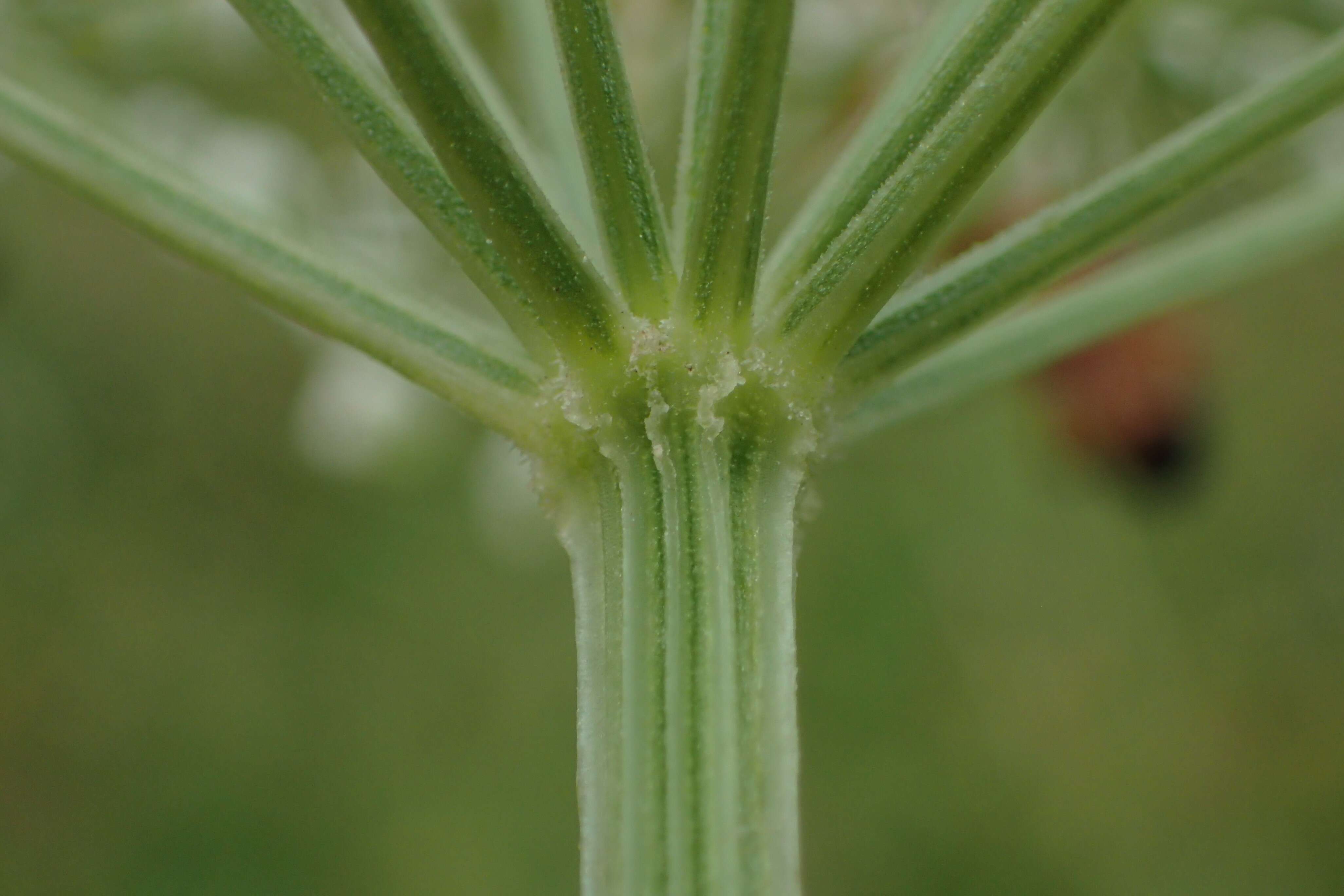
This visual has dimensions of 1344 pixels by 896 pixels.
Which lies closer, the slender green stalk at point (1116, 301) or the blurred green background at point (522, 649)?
the slender green stalk at point (1116, 301)

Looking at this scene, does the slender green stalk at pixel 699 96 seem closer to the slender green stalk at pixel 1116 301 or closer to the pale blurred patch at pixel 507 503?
the slender green stalk at pixel 1116 301

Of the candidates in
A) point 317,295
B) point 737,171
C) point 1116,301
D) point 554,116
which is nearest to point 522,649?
point 554,116

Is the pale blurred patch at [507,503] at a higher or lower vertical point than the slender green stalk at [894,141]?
higher

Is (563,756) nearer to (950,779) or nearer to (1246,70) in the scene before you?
(950,779)

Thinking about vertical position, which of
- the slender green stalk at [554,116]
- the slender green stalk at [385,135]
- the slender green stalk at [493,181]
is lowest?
the slender green stalk at [493,181]

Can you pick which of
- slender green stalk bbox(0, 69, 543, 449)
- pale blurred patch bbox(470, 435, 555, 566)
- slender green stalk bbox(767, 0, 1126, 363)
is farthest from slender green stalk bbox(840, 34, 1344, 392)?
→ pale blurred patch bbox(470, 435, 555, 566)

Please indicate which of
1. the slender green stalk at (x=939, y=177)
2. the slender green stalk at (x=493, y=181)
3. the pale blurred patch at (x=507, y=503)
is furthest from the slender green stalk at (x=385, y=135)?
the pale blurred patch at (x=507, y=503)

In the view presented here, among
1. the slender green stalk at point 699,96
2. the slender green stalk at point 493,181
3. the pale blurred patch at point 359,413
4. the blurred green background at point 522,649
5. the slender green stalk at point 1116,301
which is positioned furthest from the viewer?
the blurred green background at point 522,649

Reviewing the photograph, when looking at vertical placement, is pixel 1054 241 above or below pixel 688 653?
above

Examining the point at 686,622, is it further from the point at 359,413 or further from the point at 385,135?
the point at 359,413
